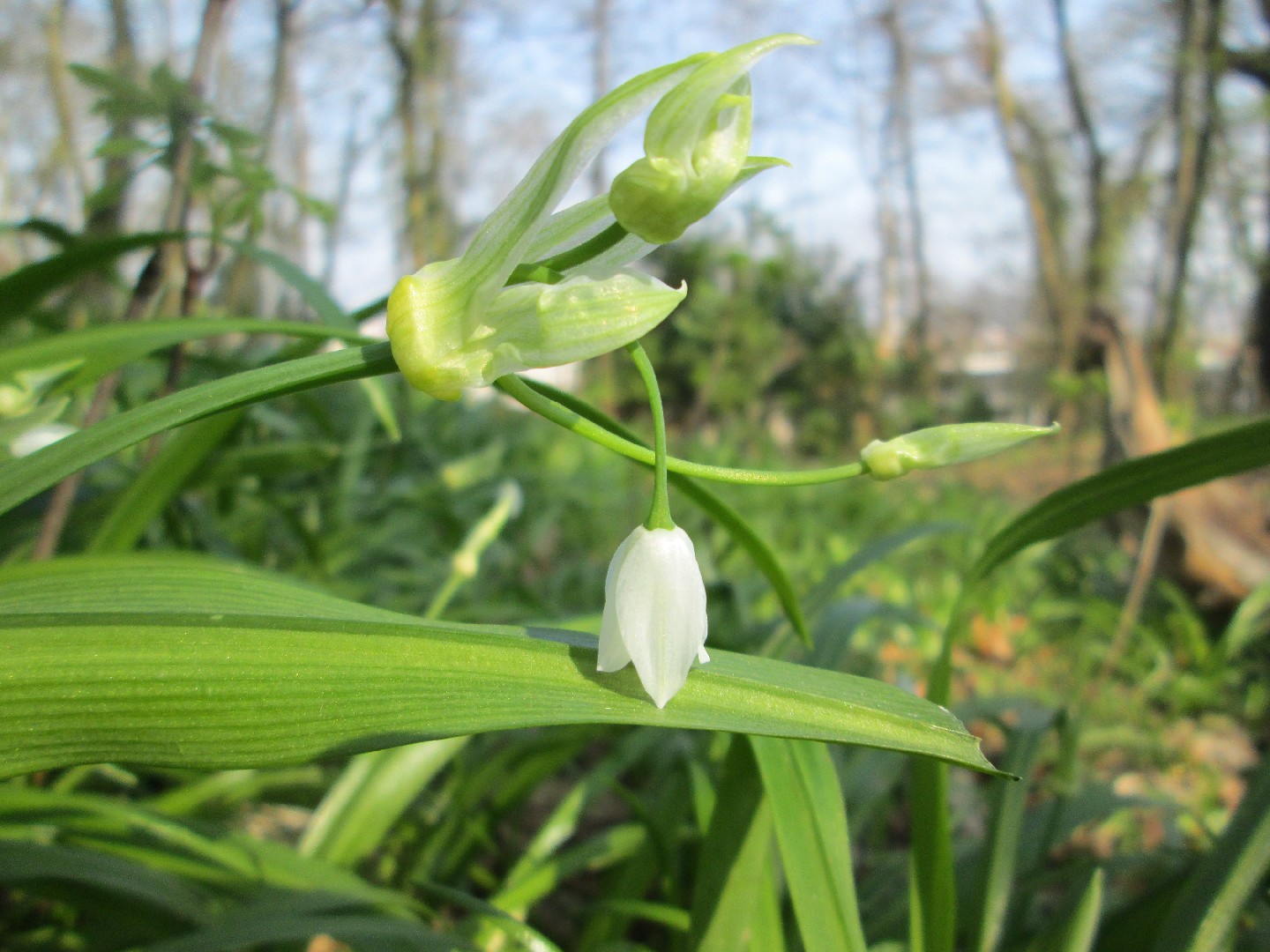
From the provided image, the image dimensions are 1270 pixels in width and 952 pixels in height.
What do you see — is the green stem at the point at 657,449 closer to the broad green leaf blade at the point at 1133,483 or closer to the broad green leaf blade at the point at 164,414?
the broad green leaf blade at the point at 164,414

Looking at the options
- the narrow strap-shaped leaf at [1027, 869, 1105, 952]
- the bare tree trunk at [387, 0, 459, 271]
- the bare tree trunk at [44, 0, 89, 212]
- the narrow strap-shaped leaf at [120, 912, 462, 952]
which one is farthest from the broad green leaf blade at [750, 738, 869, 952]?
the bare tree trunk at [44, 0, 89, 212]

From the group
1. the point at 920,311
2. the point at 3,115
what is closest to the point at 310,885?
the point at 920,311

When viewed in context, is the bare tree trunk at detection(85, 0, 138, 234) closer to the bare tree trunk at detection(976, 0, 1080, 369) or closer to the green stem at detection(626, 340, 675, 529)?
the green stem at detection(626, 340, 675, 529)

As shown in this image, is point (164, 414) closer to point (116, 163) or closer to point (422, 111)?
point (116, 163)

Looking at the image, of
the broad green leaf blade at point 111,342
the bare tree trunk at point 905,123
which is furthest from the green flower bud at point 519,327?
the bare tree trunk at point 905,123

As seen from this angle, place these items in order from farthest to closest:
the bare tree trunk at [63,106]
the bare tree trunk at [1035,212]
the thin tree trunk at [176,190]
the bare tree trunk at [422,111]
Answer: the bare tree trunk at [1035,212] < the bare tree trunk at [63,106] < the bare tree trunk at [422,111] < the thin tree trunk at [176,190]

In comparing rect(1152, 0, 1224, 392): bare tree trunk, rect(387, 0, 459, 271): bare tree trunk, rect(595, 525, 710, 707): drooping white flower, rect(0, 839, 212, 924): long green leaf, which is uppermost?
rect(1152, 0, 1224, 392): bare tree trunk

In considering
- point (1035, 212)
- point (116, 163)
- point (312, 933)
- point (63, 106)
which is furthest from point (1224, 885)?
point (1035, 212)
